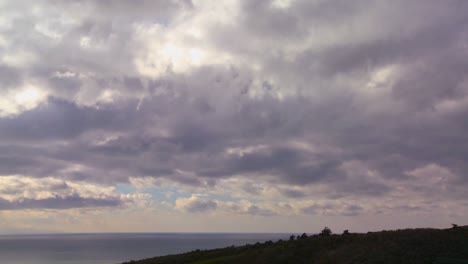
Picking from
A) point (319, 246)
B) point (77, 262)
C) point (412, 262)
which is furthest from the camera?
point (77, 262)

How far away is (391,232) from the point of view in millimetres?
58344

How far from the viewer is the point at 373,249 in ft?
168

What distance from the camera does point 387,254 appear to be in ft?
162

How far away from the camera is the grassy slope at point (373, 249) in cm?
4834

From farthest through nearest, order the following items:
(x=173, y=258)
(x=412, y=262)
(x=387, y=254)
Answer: (x=173, y=258), (x=387, y=254), (x=412, y=262)

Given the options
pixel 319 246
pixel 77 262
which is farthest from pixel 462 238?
pixel 77 262

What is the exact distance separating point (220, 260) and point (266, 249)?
6.34m

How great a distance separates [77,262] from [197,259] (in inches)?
5660

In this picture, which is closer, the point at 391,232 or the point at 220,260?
the point at 391,232

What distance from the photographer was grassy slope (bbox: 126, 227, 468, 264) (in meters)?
48.3

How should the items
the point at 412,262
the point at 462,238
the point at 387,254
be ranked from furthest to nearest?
the point at 462,238, the point at 387,254, the point at 412,262

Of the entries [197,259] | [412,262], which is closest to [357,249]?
[412,262]

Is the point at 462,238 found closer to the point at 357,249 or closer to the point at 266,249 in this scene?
the point at 357,249

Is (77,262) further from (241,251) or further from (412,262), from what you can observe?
(412,262)
